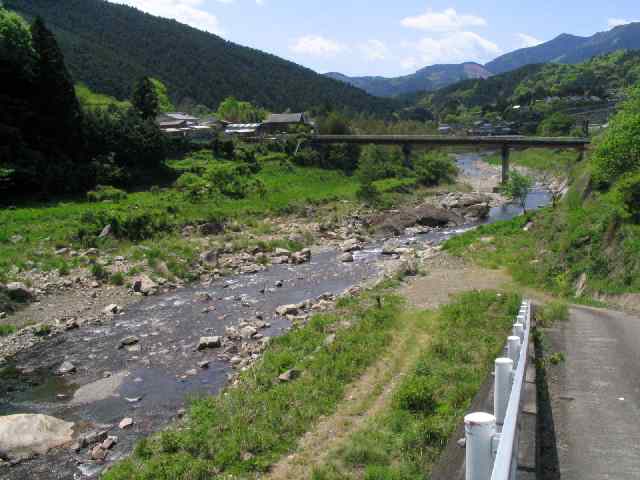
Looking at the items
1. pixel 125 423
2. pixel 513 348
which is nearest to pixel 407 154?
pixel 125 423

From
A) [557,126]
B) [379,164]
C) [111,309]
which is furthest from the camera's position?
[557,126]

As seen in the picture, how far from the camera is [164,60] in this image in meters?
140

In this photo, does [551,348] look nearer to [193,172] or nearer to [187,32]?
[193,172]

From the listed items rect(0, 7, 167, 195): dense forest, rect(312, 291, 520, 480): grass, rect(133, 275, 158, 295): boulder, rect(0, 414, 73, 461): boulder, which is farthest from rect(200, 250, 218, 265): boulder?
rect(0, 414, 73, 461): boulder

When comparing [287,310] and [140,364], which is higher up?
[287,310]

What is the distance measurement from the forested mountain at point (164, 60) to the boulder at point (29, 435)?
292 ft

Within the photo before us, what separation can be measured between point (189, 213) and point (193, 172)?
11.3 metres

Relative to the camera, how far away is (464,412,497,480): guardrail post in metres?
3.60

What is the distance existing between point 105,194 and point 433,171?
41694 mm

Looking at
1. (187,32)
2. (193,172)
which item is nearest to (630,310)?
(193,172)

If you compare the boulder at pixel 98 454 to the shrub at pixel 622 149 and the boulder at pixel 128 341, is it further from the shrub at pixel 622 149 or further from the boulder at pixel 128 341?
the shrub at pixel 622 149

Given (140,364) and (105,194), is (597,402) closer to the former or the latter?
(140,364)

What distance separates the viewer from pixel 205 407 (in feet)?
41.0

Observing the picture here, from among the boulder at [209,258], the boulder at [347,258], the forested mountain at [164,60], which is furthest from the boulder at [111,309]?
the forested mountain at [164,60]
